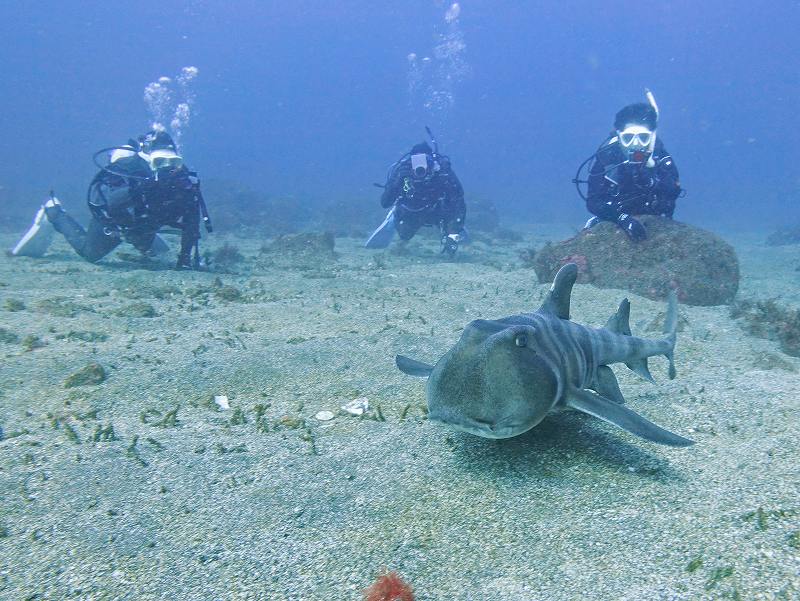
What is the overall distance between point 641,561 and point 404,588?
3.90ft

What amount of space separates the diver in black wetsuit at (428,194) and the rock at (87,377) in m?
10.7

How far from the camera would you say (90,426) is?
4.30 m

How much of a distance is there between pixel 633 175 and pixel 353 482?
9622 mm

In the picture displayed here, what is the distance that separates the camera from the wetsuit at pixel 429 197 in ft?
48.3

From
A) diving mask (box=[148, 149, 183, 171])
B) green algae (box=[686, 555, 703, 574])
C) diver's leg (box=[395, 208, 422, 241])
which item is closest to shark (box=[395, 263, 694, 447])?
green algae (box=[686, 555, 703, 574])

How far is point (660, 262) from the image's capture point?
31.9 ft

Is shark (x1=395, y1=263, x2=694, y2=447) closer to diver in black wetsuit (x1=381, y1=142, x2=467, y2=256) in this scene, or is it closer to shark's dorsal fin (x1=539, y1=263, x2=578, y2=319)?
shark's dorsal fin (x1=539, y1=263, x2=578, y2=319)

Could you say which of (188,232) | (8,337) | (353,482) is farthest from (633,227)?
(8,337)

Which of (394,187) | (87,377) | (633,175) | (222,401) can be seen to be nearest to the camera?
(222,401)

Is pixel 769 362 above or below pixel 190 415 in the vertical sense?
above

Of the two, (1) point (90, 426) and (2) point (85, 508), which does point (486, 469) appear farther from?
(1) point (90, 426)

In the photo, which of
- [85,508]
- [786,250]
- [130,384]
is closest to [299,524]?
[85,508]

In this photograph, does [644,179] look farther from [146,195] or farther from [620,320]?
[146,195]

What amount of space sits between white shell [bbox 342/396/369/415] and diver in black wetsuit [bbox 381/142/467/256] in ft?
34.5
